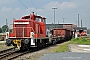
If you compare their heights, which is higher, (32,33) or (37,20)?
(37,20)

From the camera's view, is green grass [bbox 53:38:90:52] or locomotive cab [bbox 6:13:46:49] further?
locomotive cab [bbox 6:13:46:49]

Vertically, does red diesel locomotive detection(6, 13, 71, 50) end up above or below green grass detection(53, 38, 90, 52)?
above

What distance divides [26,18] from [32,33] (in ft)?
11.4

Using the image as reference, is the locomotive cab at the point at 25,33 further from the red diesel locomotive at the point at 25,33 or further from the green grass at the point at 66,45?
the green grass at the point at 66,45

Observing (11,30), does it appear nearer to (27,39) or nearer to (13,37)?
(13,37)

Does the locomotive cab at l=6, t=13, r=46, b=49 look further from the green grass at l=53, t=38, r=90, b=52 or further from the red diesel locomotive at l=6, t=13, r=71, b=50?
the green grass at l=53, t=38, r=90, b=52

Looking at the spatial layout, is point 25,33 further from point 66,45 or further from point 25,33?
point 66,45

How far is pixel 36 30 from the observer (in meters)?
21.7

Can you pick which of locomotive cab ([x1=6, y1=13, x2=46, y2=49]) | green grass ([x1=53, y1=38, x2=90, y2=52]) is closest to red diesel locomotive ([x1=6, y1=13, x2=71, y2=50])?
locomotive cab ([x1=6, y1=13, x2=46, y2=49])

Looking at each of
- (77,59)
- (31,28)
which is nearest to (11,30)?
(31,28)

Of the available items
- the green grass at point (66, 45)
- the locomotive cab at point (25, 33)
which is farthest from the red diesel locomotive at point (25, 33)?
the green grass at point (66, 45)

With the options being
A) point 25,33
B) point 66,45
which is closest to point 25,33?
point 25,33

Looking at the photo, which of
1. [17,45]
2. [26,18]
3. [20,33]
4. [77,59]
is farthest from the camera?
[26,18]

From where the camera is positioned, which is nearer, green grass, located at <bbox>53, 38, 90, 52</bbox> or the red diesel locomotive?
green grass, located at <bbox>53, 38, 90, 52</bbox>
